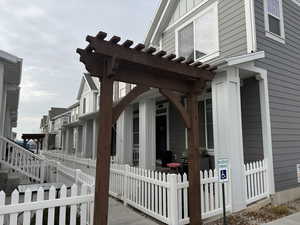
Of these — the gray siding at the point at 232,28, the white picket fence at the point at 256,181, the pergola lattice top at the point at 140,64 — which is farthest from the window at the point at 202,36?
the white picket fence at the point at 256,181

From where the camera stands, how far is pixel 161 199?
444 centimetres

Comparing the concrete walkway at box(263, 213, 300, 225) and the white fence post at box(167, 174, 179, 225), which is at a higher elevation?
the white fence post at box(167, 174, 179, 225)

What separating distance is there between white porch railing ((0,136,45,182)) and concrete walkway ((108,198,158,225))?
12.3 ft

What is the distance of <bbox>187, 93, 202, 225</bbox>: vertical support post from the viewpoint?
3988 millimetres

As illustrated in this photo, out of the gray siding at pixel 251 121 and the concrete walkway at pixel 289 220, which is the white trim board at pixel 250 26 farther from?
the concrete walkway at pixel 289 220

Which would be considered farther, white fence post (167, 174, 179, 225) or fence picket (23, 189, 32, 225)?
white fence post (167, 174, 179, 225)

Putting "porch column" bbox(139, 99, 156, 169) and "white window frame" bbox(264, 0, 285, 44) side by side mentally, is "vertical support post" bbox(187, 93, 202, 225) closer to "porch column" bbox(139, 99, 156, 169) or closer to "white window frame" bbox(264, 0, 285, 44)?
"porch column" bbox(139, 99, 156, 169)

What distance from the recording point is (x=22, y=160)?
24.6ft

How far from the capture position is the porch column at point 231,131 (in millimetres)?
5012

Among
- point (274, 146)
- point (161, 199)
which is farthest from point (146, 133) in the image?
point (274, 146)

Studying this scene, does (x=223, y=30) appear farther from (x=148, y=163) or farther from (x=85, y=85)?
(x=85, y=85)

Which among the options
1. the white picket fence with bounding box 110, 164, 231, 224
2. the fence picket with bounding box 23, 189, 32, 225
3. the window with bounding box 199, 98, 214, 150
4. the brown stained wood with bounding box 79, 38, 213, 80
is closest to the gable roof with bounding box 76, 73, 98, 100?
the window with bounding box 199, 98, 214, 150

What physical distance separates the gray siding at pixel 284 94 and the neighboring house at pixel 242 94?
3 centimetres

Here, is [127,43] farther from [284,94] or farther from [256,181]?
[284,94]
